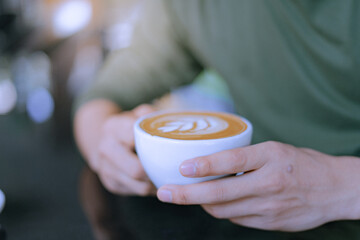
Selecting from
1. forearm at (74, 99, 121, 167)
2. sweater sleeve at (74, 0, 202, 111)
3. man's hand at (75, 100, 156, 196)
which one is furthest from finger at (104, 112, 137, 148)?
sweater sleeve at (74, 0, 202, 111)

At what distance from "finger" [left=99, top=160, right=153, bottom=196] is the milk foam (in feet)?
0.39

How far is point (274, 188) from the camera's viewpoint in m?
0.44

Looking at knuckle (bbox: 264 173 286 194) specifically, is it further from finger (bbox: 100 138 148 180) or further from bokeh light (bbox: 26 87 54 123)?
bokeh light (bbox: 26 87 54 123)

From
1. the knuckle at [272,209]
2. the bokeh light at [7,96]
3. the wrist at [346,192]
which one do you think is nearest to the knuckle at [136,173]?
the knuckle at [272,209]

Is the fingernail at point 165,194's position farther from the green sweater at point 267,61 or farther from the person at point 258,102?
the green sweater at point 267,61

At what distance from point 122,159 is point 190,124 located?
149 mm

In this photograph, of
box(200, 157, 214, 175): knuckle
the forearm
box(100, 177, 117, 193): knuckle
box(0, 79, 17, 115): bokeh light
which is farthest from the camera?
box(0, 79, 17, 115): bokeh light

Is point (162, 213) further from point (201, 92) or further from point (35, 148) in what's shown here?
point (201, 92)

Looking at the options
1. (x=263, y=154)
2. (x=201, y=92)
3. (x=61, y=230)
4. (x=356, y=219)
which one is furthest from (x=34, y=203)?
(x=201, y=92)

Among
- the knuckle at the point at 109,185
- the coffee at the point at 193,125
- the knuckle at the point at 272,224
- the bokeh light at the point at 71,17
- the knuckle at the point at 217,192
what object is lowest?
A: the knuckle at the point at 272,224

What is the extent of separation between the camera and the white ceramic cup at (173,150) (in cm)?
40

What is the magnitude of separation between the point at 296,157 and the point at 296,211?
0.09 metres

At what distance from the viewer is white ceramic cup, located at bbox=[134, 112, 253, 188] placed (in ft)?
1.30

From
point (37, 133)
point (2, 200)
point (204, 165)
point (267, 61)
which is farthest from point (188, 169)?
point (37, 133)
